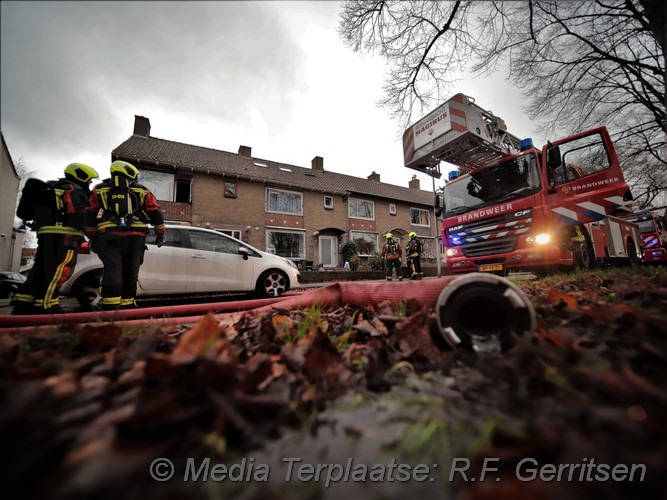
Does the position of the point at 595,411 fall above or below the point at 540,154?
below

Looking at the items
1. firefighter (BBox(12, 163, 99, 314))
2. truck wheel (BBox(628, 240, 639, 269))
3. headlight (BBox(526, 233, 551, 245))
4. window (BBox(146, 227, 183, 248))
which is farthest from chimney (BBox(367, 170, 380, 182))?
firefighter (BBox(12, 163, 99, 314))

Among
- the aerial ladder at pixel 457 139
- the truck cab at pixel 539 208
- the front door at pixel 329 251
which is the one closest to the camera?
the truck cab at pixel 539 208

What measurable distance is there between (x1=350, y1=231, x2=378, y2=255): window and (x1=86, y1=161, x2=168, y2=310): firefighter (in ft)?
54.3

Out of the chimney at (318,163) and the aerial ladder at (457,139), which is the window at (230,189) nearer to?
the chimney at (318,163)

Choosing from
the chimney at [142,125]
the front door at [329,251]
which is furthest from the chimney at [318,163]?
the chimney at [142,125]

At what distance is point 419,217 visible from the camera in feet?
78.9

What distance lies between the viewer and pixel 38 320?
2412 millimetres

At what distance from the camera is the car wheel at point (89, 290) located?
15.6ft

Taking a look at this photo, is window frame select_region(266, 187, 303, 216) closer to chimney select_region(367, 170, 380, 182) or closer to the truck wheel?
chimney select_region(367, 170, 380, 182)

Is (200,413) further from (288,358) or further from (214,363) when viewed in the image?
(288,358)

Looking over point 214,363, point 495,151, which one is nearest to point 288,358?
point 214,363

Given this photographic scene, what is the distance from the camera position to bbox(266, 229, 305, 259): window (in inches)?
672

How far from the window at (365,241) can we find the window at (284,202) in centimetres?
437

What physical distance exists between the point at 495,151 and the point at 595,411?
23.4 feet
